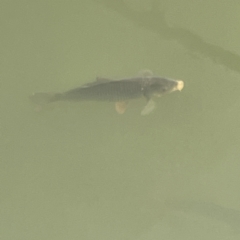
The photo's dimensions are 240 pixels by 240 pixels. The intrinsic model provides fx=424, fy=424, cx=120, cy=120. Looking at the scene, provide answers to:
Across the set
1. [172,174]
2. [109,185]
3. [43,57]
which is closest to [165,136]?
[172,174]

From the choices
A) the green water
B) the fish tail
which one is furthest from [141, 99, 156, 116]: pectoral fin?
the fish tail

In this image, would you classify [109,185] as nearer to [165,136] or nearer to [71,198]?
[71,198]

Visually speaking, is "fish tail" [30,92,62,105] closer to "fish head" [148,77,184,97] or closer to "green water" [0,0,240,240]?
"green water" [0,0,240,240]

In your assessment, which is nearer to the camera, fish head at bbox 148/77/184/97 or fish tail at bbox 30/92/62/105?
fish head at bbox 148/77/184/97

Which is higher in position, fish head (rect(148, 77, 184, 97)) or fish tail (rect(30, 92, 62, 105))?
fish tail (rect(30, 92, 62, 105))

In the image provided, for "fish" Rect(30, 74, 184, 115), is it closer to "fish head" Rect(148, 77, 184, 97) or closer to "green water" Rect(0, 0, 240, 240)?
"fish head" Rect(148, 77, 184, 97)
